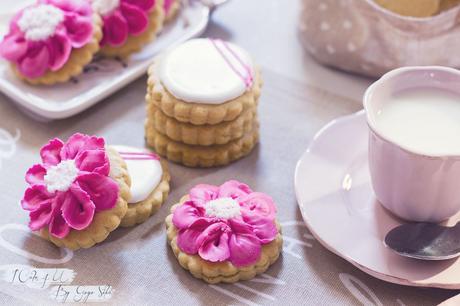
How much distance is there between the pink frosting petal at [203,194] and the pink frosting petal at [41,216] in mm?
179

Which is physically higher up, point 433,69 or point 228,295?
point 433,69

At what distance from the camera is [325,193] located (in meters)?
0.94

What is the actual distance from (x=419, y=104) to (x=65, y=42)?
54 cm

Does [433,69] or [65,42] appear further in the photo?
[65,42]

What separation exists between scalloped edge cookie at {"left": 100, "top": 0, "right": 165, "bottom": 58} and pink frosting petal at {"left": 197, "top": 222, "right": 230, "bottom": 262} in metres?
0.44

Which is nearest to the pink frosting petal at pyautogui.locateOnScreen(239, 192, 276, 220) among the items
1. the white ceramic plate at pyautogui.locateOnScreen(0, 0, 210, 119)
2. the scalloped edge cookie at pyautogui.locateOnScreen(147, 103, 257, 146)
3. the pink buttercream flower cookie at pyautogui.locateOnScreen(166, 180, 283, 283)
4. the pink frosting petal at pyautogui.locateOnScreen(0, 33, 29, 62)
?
the pink buttercream flower cookie at pyautogui.locateOnScreen(166, 180, 283, 283)

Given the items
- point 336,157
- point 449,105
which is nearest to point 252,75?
point 336,157

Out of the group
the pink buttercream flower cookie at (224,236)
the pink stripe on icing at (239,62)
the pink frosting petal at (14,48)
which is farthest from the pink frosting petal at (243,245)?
the pink frosting petal at (14,48)

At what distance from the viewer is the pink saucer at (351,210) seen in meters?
0.83

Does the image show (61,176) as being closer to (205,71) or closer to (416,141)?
(205,71)

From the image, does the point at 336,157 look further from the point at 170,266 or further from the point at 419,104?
the point at 170,266

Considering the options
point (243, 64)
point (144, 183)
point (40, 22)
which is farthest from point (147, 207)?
point (40, 22)

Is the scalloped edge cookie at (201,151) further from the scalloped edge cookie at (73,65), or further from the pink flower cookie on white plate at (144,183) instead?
the scalloped edge cookie at (73,65)

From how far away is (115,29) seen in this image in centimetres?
116
